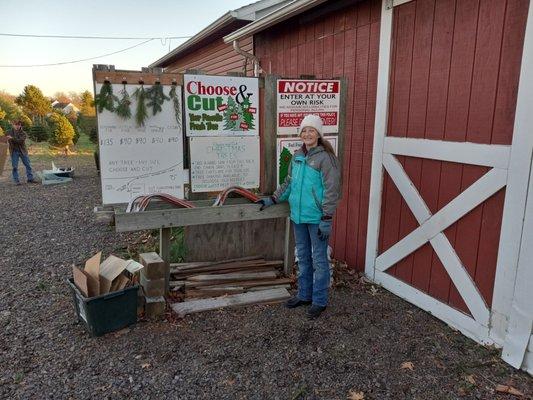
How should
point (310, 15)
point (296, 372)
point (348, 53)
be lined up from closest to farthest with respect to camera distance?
point (296, 372) → point (348, 53) → point (310, 15)

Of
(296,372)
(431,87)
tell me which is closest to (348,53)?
(431,87)

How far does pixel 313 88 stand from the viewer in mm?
4488

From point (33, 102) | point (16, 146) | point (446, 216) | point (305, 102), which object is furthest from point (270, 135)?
point (33, 102)

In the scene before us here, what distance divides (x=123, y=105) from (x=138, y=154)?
48cm

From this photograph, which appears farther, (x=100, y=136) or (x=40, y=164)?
(x=40, y=164)

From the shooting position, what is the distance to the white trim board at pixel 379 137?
4422 mm

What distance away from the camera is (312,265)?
4.28 m

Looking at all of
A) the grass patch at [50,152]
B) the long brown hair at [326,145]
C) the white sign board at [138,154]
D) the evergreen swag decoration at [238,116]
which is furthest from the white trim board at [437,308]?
the grass patch at [50,152]

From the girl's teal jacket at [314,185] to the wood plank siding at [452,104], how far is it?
99cm

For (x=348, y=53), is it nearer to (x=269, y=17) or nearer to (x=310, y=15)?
(x=310, y=15)

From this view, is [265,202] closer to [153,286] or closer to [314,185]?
[314,185]

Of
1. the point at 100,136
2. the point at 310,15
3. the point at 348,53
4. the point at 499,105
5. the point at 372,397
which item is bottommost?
the point at 372,397

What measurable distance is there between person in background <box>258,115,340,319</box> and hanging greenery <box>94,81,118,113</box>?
176 centimetres

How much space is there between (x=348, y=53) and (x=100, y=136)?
3.02 m
